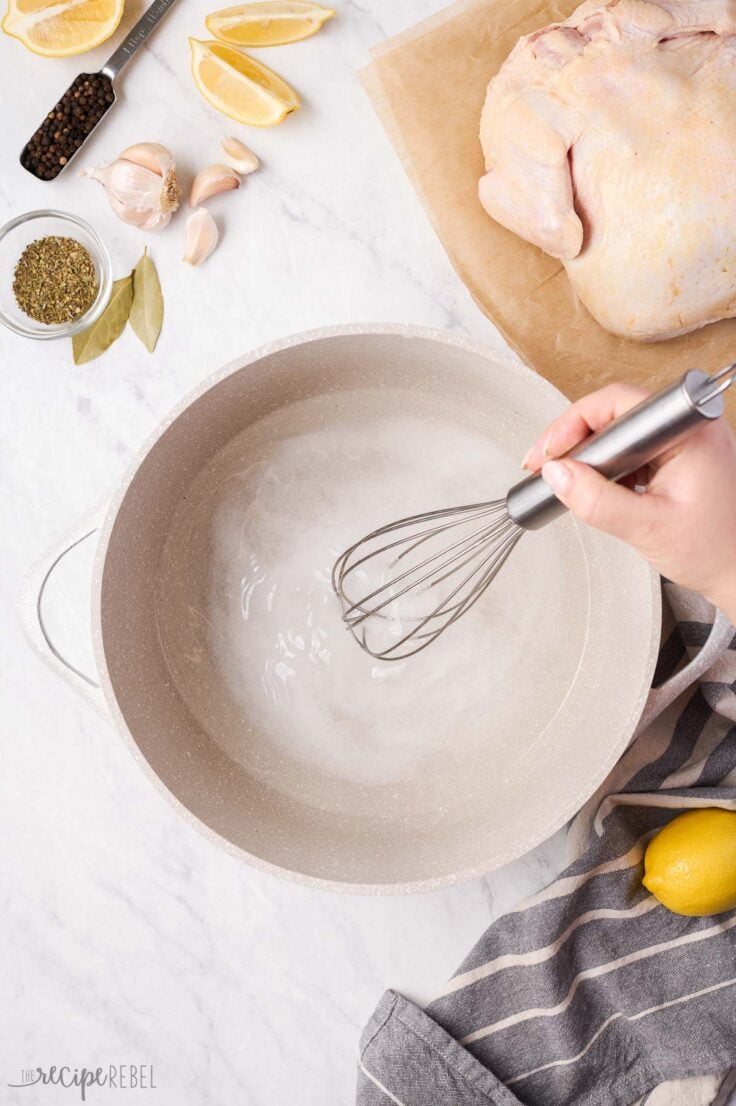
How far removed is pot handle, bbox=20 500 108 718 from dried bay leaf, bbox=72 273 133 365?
0.16 metres

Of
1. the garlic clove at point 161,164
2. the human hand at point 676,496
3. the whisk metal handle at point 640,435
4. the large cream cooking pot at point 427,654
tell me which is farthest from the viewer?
the garlic clove at point 161,164

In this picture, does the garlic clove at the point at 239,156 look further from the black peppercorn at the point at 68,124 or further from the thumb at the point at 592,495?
the thumb at the point at 592,495

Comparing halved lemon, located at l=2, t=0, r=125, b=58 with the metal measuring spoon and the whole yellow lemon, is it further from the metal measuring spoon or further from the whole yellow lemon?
the whole yellow lemon

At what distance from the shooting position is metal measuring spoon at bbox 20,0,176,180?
92 centimetres

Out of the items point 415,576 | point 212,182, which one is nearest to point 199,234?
point 212,182

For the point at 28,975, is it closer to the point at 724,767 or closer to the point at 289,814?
the point at 289,814

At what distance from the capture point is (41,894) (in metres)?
0.98

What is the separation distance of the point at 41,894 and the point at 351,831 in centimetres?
34

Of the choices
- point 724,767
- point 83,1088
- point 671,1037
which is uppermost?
point 83,1088

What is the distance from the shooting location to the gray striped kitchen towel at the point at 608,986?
90 centimetres

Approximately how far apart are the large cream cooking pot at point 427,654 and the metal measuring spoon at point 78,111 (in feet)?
1.03

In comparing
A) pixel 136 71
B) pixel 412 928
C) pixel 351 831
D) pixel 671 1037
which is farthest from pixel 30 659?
pixel 671 1037

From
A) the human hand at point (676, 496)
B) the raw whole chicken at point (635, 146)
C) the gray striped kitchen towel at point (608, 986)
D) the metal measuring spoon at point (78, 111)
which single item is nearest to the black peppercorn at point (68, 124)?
the metal measuring spoon at point (78, 111)

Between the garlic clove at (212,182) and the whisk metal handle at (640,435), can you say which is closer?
the whisk metal handle at (640,435)
